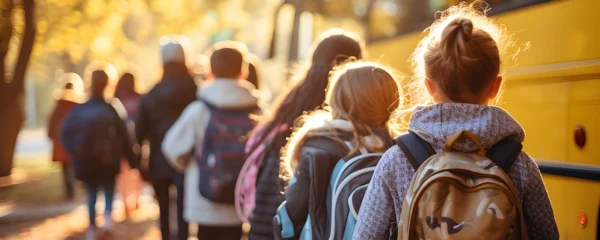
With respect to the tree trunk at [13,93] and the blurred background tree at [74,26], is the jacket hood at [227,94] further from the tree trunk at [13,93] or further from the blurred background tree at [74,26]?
the tree trunk at [13,93]

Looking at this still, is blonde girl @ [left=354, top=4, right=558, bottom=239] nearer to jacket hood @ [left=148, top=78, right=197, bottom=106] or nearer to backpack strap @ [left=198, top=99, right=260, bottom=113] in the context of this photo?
backpack strap @ [left=198, top=99, right=260, bottom=113]

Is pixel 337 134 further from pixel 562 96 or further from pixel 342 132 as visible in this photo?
pixel 562 96

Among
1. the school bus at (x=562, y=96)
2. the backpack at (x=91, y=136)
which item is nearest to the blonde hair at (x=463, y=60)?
the school bus at (x=562, y=96)

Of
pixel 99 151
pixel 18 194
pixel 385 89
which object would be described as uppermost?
pixel 385 89

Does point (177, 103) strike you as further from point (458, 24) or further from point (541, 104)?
point (458, 24)

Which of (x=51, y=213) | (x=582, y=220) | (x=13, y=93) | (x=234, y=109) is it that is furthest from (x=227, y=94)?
(x=13, y=93)

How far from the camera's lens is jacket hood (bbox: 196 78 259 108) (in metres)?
5.14

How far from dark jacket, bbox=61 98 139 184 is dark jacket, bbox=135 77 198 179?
1.20 meters

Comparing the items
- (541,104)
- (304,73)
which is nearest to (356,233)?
(304,73)

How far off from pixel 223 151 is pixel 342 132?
6.54 ft

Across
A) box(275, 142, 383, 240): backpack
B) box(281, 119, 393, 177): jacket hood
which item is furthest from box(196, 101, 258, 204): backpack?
box(275, 142, 383, 240): backpack

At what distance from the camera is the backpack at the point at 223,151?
199 inches

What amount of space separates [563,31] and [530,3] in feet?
1.59

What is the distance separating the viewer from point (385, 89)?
3129 mm
